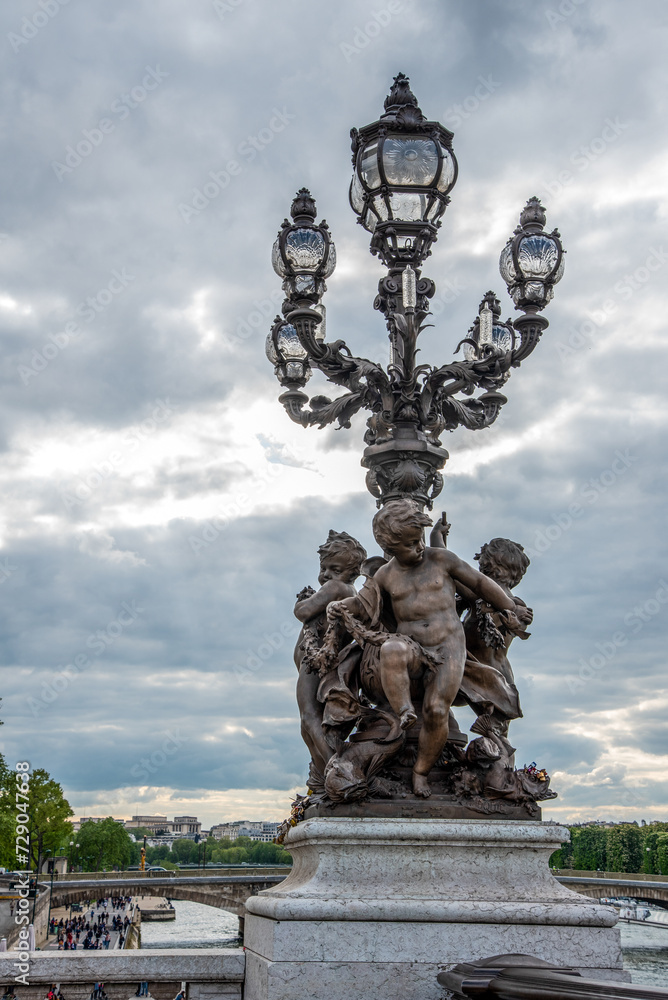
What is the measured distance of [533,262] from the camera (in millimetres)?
8625

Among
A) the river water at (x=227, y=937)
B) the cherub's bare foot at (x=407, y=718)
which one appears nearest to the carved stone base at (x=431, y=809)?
the cherub's bare foot at (x=407, y=718)

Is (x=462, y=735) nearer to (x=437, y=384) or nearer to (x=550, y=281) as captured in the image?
(x=437, y=384)

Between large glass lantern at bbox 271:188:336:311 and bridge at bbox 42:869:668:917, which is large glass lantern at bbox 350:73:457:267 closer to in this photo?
large glass lantern at bbox 271:188:336:311

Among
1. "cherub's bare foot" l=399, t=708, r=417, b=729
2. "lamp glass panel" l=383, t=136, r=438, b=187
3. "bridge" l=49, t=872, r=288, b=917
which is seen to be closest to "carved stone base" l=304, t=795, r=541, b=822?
"cherub's bare foot" l=399, t=708, r=417, b=729

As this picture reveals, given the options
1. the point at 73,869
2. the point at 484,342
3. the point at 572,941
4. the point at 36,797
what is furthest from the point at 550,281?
the point at 73,869

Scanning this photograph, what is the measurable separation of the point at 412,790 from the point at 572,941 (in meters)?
1.14

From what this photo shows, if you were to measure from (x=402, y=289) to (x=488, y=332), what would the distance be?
132 centimetres

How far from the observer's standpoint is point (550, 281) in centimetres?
873

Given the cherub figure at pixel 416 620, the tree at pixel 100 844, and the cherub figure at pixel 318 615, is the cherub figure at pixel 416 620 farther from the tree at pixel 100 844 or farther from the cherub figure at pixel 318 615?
the tree at pixel 100 844

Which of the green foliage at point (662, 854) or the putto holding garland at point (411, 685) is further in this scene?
the green foliage at point (662, 854)

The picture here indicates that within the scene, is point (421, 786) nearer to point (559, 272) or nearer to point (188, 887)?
point (559, 272)

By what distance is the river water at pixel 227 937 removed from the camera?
3766cm

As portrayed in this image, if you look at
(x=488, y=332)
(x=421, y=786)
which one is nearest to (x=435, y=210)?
(x=488, y=332)

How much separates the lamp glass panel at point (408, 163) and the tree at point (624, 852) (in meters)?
70.2
